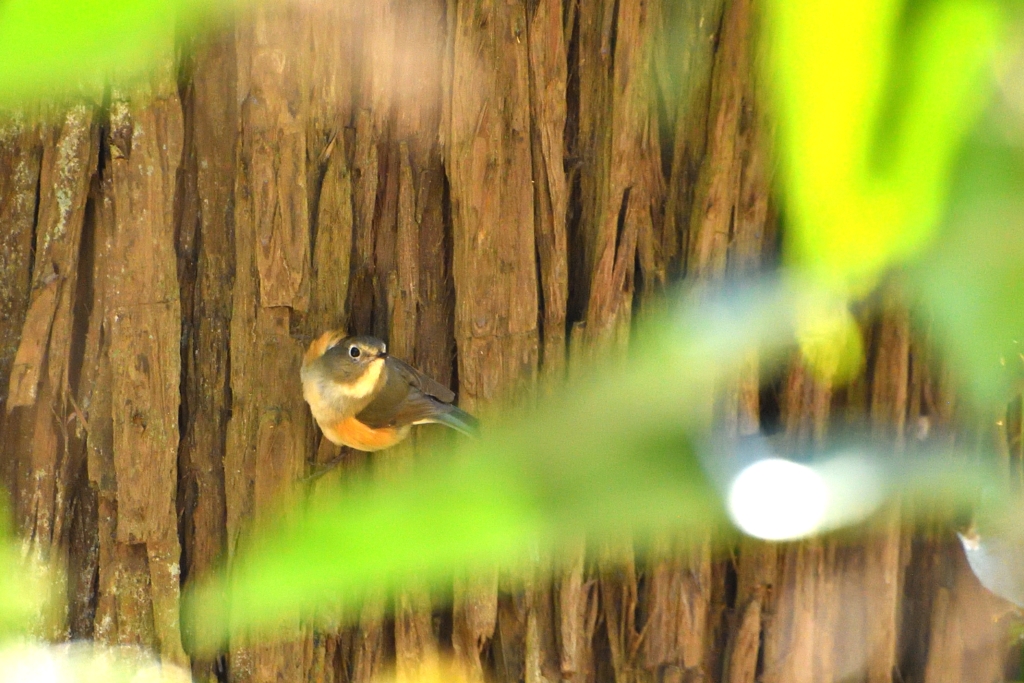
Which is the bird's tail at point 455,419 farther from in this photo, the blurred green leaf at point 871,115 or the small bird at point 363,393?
the blurred green leaf at point 871,115

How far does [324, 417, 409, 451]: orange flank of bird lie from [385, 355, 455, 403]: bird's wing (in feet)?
0.35

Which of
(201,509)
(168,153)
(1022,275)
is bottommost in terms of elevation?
(201,509)

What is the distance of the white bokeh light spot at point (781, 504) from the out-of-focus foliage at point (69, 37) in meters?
0.30

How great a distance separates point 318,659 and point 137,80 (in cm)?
105

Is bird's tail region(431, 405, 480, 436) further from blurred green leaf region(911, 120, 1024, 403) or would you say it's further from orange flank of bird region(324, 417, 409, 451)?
blurred green leaf region(911, 120, 1024, 403)

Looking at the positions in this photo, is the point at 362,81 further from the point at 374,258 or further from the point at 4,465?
the point at 4,465

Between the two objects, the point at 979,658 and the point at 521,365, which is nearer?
the point at 979,658

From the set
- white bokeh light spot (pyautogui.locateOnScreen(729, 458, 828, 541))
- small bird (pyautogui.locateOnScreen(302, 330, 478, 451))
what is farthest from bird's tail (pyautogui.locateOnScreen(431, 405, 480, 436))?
white bokeh light spot (pyautogui.locateOnScreen(729, 458, 828, 541))

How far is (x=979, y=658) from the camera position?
1.52 meters

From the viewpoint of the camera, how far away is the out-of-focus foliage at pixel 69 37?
0.82 ft

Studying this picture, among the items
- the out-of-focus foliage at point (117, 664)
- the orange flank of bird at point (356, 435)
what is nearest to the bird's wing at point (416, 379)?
the orange flank of bird at point (356, 435)

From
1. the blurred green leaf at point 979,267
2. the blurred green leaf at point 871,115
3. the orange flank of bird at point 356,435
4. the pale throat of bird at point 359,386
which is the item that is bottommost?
the orange flank of bird at point 356,435

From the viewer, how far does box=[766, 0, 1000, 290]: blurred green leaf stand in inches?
12.0

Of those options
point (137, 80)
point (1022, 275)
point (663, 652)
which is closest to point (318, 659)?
point (663, 652)
